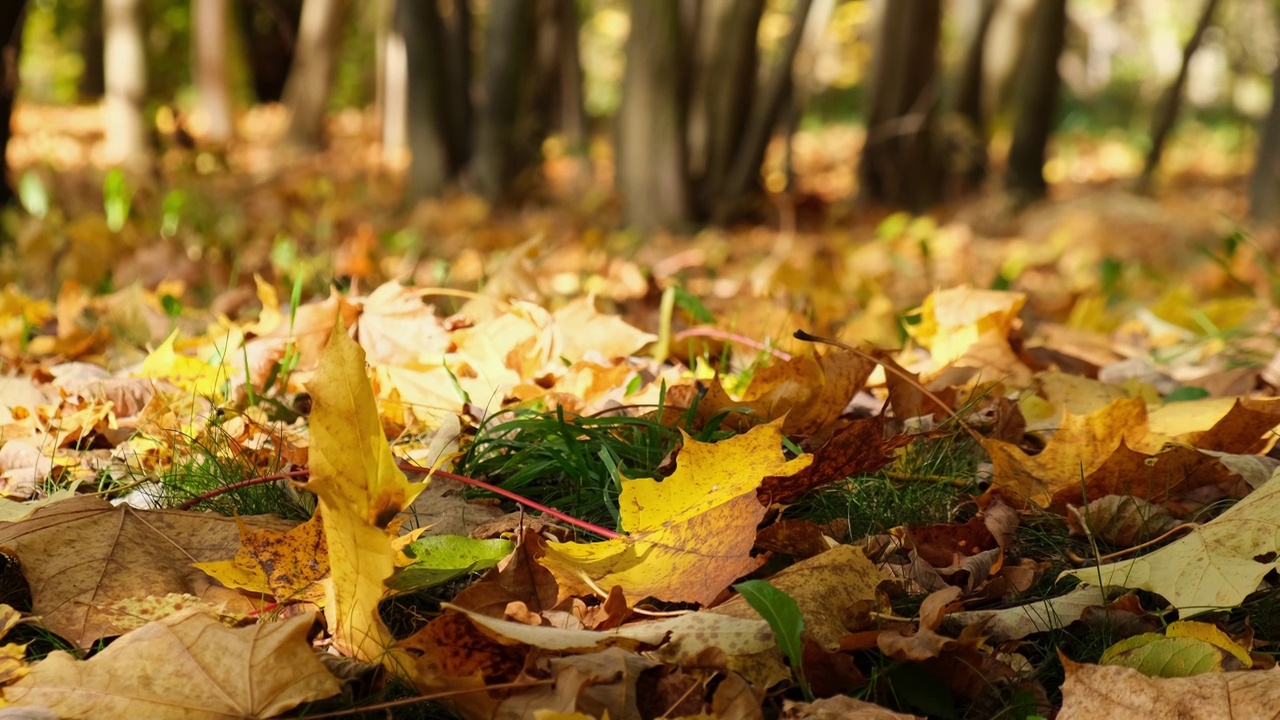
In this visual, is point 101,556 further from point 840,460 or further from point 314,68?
point 314,68

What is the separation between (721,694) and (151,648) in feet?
1.72

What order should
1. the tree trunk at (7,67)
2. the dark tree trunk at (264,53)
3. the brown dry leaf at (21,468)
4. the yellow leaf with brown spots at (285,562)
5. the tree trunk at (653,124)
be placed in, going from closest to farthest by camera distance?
the yellow leaf with brown spots at (285,562) < the brown dry leaf at (21,468) < the tree trunk at (7,67) < the tree trunk at (653,124) < the dark tree trunk at (264,53)

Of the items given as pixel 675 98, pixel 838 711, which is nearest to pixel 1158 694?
pixel 838 711

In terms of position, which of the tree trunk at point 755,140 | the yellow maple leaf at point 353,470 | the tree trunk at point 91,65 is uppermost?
the yellow maple leaf at point 353,470

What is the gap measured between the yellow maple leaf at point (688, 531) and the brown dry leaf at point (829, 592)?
4 cm

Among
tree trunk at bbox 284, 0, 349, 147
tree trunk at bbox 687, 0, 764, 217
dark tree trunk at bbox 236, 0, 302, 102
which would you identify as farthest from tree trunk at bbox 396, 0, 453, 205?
dark tree trunk at bbox 236, 0, 302, 102

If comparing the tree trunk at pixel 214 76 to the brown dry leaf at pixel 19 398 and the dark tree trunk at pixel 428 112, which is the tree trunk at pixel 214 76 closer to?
the dark tree trunk at pixel 428 112

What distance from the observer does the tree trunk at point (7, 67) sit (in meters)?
4.01

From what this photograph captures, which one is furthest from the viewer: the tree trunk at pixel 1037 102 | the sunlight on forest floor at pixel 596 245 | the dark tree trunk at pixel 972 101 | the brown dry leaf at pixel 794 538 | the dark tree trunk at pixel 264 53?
the dark tree trunk at pixel 264 53

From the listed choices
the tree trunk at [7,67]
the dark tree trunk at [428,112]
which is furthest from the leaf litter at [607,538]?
the dark tree trunk at [428,112]

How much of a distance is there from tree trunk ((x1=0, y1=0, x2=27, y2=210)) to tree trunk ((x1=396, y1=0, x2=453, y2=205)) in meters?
2.36

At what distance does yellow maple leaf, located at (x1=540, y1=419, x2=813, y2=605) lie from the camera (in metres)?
1.21

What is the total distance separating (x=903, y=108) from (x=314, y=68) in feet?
22.3

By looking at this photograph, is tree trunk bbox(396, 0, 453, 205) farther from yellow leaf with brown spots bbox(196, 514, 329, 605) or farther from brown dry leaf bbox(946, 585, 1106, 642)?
brown dry leaf bbox(946, 585, 1106, 642)
